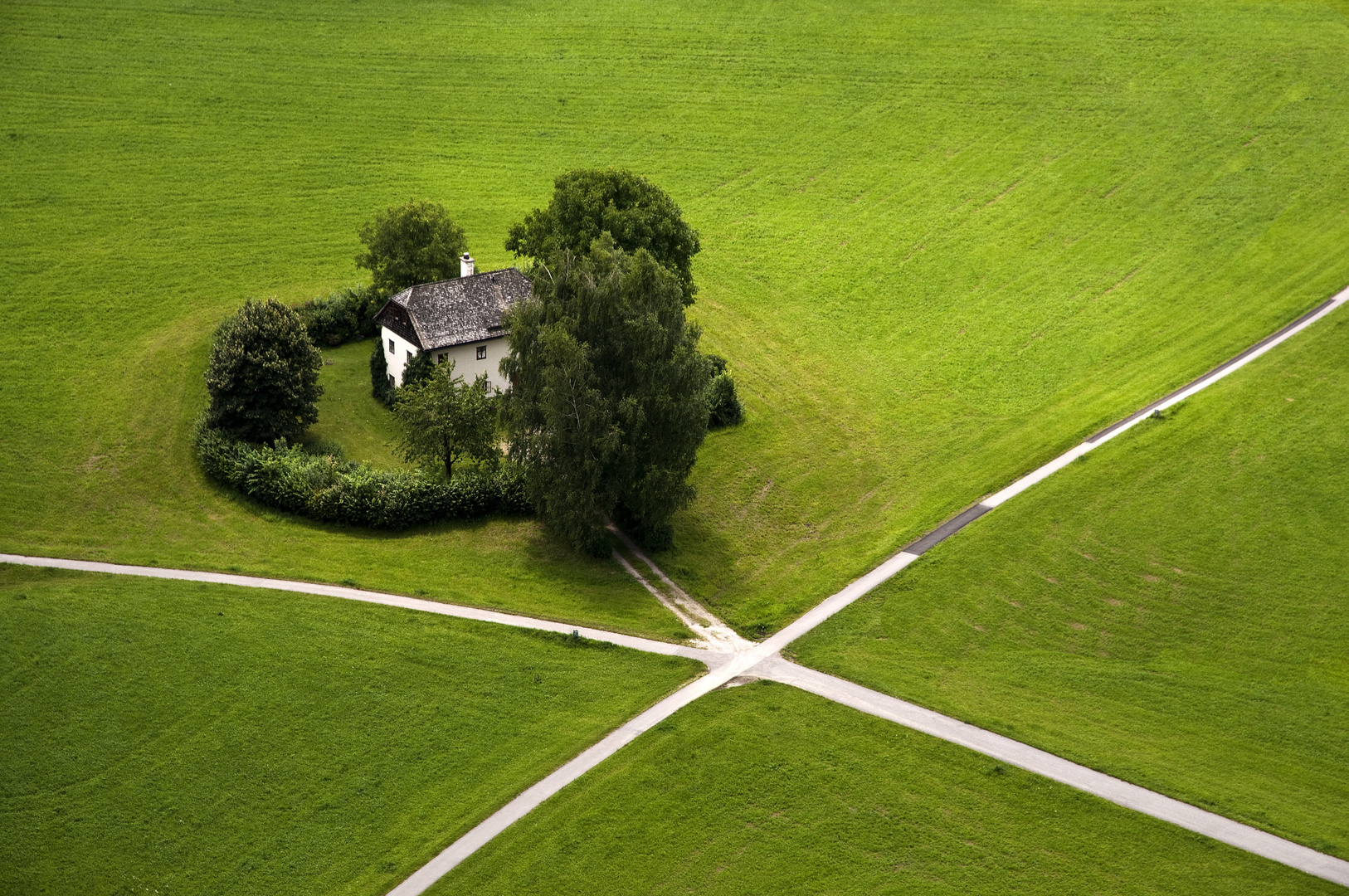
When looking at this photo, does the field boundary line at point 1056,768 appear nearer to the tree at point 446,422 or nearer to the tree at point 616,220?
the tree at point 446,422

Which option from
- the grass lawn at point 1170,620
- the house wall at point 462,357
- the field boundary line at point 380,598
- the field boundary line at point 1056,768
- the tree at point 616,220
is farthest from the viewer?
the house wall at point 462,357

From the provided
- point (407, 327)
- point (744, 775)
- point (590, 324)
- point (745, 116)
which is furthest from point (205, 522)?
point (745, 116)

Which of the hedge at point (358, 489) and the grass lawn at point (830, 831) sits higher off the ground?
the hedge at point (358, 489)

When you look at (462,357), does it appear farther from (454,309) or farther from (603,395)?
(603,395)

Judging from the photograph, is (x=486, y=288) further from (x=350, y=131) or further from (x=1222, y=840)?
(x=1222, y=840)

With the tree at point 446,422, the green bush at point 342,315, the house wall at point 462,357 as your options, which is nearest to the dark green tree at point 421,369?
the house wall at point 462,357

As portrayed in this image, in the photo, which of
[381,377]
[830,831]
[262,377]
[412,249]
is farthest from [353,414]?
[830,831]

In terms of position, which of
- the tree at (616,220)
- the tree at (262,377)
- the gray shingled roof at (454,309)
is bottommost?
the tree at (262,377)
